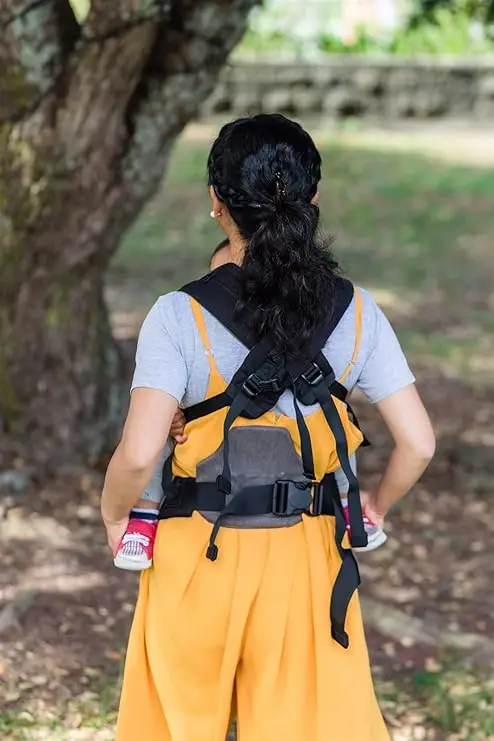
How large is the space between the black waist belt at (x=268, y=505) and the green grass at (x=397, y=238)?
5318mm

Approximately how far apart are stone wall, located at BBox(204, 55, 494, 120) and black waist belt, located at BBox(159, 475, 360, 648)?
14131mm

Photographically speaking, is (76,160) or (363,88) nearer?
(76,160)

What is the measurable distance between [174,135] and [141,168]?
220 mm

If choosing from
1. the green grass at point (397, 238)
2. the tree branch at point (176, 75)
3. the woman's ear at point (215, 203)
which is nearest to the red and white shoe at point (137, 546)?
the woman's ear at point (215, 203)

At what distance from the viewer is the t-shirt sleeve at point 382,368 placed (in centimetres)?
246

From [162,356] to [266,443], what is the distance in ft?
0.94

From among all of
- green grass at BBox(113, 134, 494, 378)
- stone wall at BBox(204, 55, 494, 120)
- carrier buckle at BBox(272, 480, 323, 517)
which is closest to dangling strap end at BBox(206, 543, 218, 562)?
carrier buckle at BBox(272, 480, 323, 517)

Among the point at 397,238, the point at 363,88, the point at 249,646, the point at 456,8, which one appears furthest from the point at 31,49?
the point at 363,88

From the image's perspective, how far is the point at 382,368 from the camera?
96.6 inches

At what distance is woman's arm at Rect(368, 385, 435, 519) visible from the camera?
8.11 feet

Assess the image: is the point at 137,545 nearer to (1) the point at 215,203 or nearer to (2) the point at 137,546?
(2) the point at 137,546

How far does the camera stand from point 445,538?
17.1 ft

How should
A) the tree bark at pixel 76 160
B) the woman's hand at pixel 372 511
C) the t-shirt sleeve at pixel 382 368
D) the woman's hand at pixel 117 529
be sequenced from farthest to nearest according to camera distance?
1. the tree bark at pixel 76 160
2. the woman's hand at pixel 372 511
3. the woman's hand at pixel 117 529
4. the t-shirt sleeve at pixel 382 368

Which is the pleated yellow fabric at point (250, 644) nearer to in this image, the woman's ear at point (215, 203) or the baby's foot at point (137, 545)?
the baby's foot at point (137, 545)
